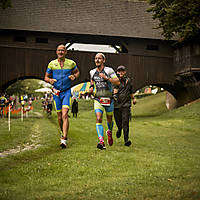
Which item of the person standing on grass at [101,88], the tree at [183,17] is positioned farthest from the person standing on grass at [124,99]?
the tree at [183,17]

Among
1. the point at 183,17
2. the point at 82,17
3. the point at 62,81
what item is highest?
the point at 82,17

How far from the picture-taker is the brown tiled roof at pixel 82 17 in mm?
28125

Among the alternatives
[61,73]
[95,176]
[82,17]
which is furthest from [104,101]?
[82,17]

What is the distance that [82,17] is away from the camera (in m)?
29.8

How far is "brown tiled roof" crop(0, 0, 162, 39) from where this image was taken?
2812cm

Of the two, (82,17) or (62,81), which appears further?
(82,17)

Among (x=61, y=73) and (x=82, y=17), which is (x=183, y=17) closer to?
(x=82, y=17)

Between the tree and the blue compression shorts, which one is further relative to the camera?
the tree

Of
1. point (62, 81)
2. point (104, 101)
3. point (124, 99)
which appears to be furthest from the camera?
point (124, 99)

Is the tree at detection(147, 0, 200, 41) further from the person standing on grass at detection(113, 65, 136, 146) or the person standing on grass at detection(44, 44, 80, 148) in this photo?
the person standing on grass at detection(44, 44, 80, 148)

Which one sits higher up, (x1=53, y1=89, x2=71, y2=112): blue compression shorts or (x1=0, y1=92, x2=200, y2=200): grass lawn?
(x1=53, y1=89, x2=71, y2=112): blue compression shorts

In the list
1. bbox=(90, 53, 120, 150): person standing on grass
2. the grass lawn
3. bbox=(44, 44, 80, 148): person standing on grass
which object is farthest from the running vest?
the grass lawn

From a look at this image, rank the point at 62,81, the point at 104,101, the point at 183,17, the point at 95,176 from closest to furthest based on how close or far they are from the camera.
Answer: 1. the point at 95,176
2. the point at 104,101
3. the point at 62,81
4. the point at 183,17

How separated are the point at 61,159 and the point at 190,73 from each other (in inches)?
984
